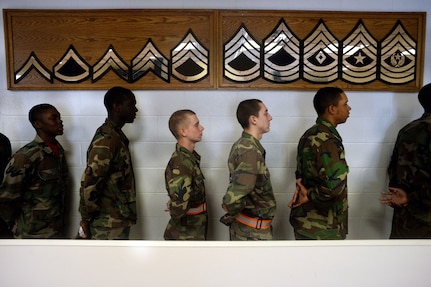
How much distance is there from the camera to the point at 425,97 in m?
2.10

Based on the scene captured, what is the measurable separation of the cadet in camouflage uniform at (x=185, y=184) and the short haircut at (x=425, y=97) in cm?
157

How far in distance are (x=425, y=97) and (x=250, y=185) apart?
4.68ft

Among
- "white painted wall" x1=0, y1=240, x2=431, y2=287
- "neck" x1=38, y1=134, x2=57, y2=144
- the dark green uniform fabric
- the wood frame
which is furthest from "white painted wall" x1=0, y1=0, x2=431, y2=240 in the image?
"white painted wall" x1=0, y1=240, x2=431, y2=287

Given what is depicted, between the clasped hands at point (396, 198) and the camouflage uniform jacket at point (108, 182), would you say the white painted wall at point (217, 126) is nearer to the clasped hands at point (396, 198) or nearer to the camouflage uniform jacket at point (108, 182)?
the clasped hands at point (396, 198)

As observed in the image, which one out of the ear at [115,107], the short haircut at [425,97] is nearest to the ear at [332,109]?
the short haircut at [425,97]

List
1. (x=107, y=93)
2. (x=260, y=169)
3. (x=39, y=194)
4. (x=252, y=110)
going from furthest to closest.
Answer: (x=107, y=93) < (x=39, y=194) < (x=252, y=110) < (x=260, y=169)

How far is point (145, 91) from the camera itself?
7.36 feet

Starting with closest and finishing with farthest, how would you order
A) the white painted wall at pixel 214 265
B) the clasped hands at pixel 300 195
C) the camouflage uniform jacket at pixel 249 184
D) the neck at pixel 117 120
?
the white painted wall at pixel 214 265
the camouflage uniform jacket at pixel 249 184
the clasped hands at pixel 300 195
the neck at pixel 117 120

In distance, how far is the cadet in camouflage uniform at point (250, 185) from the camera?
1702 millimetres

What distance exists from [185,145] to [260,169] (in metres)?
0.48

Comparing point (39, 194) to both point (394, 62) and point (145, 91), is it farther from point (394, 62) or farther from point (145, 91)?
point (394, 62)

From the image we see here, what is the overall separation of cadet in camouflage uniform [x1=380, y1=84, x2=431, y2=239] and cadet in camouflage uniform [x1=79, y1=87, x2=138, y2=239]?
1787 mm

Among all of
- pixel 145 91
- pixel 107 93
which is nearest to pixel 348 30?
pixel 145 91

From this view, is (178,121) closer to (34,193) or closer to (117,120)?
(117,120)
